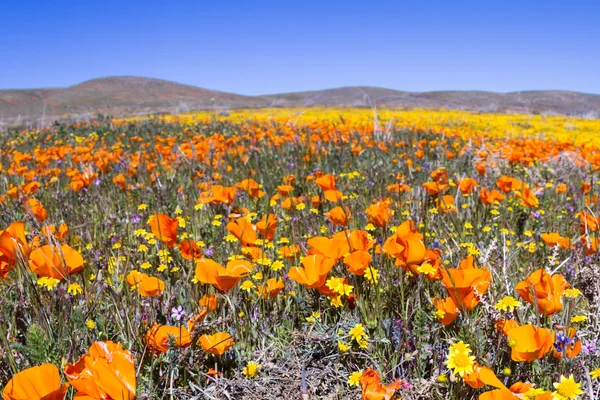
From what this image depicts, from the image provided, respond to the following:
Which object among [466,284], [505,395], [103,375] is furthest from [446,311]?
[103,375]

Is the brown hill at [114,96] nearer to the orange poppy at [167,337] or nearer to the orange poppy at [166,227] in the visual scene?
the orange poppy at [166,227]

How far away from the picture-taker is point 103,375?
116 cm

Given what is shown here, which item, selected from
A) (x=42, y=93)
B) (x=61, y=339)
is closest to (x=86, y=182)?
(x=61, y=339)

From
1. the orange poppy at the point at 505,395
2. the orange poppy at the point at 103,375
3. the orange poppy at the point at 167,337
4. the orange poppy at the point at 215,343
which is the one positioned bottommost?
the orange poppy at the point at 215,343

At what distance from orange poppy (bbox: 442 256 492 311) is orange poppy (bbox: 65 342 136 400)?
0.94m

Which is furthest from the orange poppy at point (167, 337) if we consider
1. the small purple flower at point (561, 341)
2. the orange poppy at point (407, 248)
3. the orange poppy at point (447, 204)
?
the orange poppy at point (447, 204)

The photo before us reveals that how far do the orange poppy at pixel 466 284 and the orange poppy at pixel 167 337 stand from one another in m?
0.87

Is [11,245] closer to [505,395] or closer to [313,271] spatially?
[313,271]

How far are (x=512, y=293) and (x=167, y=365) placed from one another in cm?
143

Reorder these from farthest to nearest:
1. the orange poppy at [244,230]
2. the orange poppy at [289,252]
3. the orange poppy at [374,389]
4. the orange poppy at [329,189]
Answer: the orange poppy at [329,189], the orange poppy at [289,252], the orange poppy at [244,230], the orange poppy at [374,389]

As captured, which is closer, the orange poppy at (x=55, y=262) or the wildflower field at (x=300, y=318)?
the wildflower field at (x=300, y=318)

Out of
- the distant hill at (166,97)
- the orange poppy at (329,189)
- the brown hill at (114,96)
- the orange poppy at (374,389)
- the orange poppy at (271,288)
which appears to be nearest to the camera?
the orange poppy at (374,389)

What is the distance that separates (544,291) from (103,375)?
129cm

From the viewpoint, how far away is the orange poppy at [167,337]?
155cm
